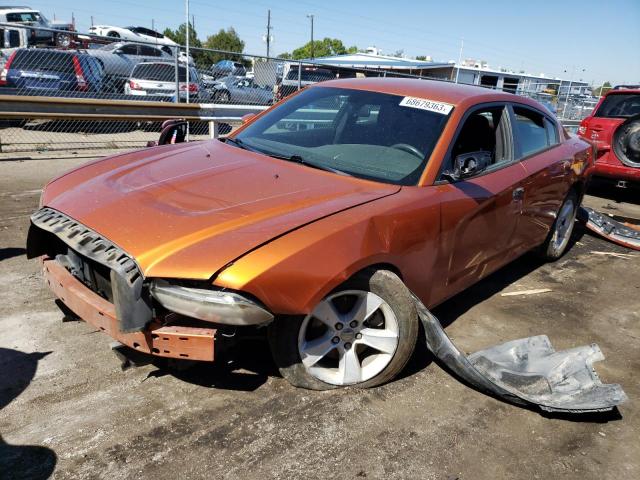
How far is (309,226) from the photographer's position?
249cm

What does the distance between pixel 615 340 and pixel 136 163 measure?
3.62m

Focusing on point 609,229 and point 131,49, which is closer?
point 609,229

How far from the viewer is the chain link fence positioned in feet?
32.4

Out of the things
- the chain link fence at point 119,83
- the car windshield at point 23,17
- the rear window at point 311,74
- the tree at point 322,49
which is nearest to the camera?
the chain link fence at point 119,83

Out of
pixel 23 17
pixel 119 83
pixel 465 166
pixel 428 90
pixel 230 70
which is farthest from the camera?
pixel 23 17

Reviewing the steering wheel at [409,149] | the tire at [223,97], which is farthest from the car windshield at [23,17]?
the steering wheel at [409,149]

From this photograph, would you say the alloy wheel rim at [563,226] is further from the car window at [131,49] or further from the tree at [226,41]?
the tree at [226,41]

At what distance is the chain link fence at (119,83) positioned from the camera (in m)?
9.89

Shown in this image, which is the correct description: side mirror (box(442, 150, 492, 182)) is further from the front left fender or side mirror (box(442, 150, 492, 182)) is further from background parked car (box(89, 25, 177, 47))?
background parked car (box(89, 25, 177, 47))

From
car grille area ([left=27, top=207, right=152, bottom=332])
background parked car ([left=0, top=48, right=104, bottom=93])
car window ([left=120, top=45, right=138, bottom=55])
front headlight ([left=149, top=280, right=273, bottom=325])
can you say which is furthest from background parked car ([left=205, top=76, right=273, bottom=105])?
front headlight ([left=149, top=280, right=273, bottom=325])

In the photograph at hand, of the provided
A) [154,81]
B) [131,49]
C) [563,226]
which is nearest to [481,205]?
[563,226]

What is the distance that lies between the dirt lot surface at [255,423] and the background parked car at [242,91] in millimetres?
10483

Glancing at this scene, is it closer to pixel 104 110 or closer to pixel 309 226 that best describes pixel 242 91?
pixel 104 110

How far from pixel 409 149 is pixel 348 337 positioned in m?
1.31
